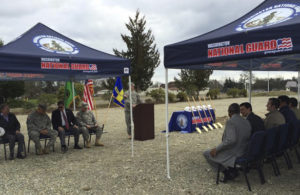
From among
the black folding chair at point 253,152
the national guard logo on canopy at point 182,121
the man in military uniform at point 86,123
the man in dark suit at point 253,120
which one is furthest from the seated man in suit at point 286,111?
the man in military uniform at point 86,123

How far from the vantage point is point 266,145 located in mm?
3926

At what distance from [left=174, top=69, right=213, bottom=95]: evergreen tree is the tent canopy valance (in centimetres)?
2293

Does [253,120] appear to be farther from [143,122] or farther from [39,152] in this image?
[39,152]

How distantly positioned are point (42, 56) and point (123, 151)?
285 cm

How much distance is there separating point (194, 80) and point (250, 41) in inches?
1018

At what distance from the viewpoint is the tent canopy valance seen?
15.8ft

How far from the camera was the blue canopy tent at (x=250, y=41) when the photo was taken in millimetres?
3259

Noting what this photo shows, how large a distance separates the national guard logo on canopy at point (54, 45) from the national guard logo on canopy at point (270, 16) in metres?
3.55

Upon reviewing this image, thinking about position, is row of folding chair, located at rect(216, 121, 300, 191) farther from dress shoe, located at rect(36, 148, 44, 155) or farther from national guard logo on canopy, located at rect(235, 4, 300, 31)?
dress shoe, located at rect(36, 148, 44, 155)

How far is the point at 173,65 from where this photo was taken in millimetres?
4430

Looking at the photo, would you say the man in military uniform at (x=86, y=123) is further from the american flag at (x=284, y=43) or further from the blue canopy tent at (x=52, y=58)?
the american flag at (x=284, y=43)

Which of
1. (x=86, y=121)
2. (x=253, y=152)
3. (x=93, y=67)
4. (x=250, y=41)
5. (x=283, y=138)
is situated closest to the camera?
(x=250, y=41)

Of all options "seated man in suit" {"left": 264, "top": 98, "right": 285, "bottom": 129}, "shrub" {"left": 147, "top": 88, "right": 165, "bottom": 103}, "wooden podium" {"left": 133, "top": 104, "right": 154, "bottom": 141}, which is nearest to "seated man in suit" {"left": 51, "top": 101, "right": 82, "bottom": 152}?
"wooden podium" {"left": 133, "top": 104, "right": 154, "bottom": 141}

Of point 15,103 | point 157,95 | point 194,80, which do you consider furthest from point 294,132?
point 194,80
